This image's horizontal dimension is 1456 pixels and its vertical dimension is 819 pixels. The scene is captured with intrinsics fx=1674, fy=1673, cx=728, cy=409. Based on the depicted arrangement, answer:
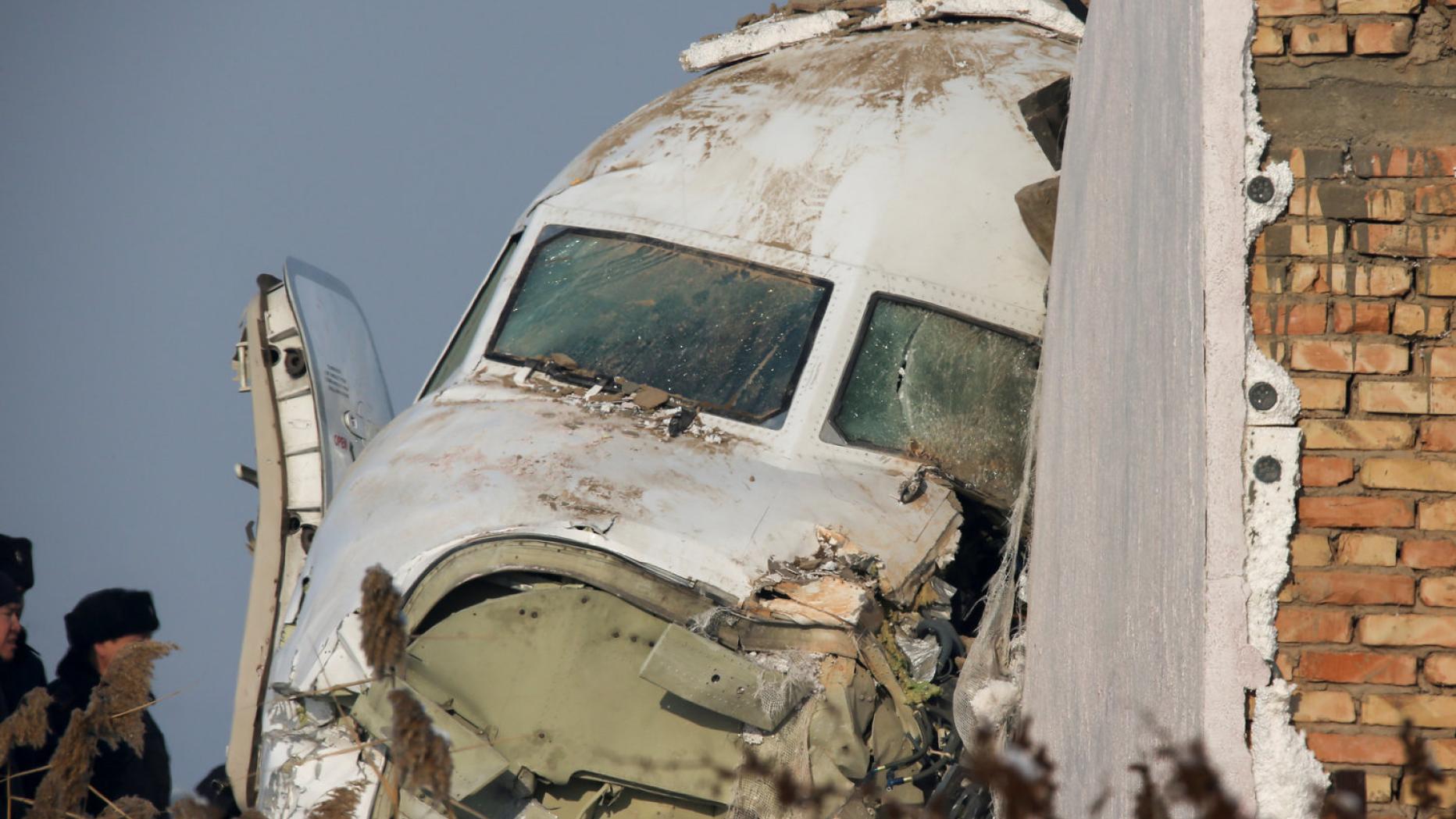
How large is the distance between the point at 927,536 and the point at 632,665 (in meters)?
1.26

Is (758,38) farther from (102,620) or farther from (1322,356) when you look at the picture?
(1322,356)

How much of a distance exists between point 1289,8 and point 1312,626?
1.44 metres

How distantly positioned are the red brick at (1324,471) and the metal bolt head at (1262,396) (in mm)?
142

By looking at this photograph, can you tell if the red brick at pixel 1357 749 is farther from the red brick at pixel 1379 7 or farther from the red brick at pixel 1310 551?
the red brick at pixel 1379 7

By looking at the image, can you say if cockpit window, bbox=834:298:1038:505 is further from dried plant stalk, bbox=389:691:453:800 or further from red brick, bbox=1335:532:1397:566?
dried plant stalk, bbox=389:691:453:800

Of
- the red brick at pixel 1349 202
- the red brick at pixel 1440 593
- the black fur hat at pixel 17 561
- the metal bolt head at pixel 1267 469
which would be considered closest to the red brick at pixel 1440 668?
the red brick at pixel 1440 593

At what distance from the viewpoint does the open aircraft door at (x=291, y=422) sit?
26.4 feet

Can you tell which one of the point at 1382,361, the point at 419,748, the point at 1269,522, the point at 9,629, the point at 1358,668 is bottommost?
the point at 9,629

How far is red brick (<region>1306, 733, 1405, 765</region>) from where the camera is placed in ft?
11.8

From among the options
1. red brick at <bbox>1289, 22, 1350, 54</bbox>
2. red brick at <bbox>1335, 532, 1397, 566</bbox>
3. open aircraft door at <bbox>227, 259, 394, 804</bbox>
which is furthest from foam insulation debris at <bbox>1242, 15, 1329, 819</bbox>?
open aircraft door at <bbox>227, 259, 394, 804</bbox>

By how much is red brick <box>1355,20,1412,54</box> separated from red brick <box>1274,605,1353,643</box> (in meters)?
1.32

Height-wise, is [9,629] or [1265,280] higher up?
[1265,280]

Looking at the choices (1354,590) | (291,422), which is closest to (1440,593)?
(1354,590)

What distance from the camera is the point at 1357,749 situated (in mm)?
3594
